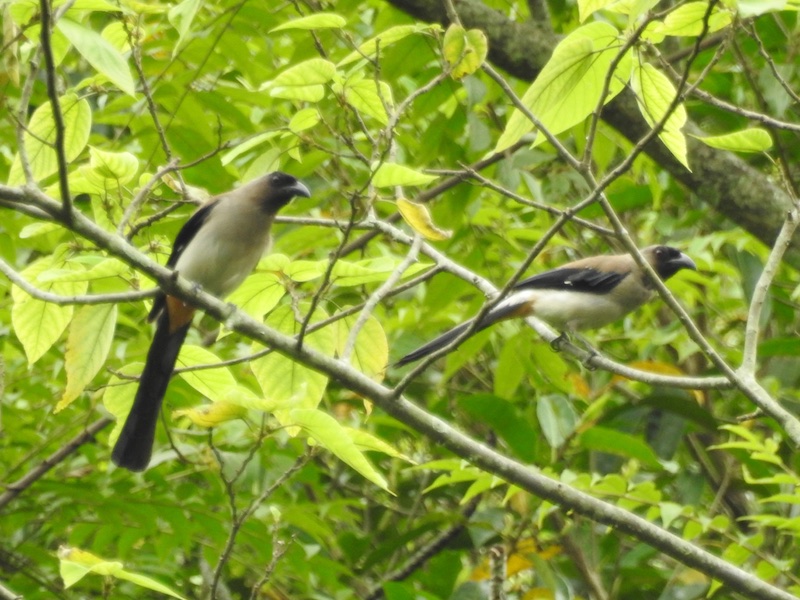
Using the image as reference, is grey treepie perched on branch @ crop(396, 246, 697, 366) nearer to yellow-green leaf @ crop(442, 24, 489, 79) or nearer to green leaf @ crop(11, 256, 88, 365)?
yellow-green leaf @ crop(442, 24, 489, 79)

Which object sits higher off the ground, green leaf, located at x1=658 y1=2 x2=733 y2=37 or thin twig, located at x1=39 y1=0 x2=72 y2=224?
green leaf, located at x1=658 y1=2 x2=733 y2=37

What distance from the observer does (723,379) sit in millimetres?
3100

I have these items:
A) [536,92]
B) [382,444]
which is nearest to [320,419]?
[382,444]

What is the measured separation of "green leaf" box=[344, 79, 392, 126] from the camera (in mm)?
3113

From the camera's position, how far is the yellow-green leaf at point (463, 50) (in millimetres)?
2861

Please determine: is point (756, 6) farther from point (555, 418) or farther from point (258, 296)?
point (555, 418)

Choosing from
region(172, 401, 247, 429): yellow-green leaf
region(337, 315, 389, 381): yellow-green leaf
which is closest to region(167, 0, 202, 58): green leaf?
region(337, 315, 389, 381): yellow-green leaf

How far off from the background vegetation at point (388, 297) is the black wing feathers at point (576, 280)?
0.25 meters

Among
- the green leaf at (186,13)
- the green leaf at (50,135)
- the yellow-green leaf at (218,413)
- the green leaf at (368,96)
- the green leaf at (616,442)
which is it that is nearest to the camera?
the yellow-green leaf at (218,413)

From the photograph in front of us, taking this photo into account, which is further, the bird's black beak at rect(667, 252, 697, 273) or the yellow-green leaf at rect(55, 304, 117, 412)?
the bird's black beak at rect(667, 252, 697, 273)

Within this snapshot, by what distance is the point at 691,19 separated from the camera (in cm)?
257

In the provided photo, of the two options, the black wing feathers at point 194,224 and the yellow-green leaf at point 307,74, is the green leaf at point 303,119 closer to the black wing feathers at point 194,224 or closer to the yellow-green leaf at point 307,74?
the yellow-green leaf at point 307,74

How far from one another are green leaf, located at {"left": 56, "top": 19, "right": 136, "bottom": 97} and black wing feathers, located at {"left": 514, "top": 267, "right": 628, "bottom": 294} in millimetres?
3230

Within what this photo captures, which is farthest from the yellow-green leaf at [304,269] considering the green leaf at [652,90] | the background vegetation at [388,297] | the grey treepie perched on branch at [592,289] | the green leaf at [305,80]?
the grey treepie perched on branch at [592,289]
